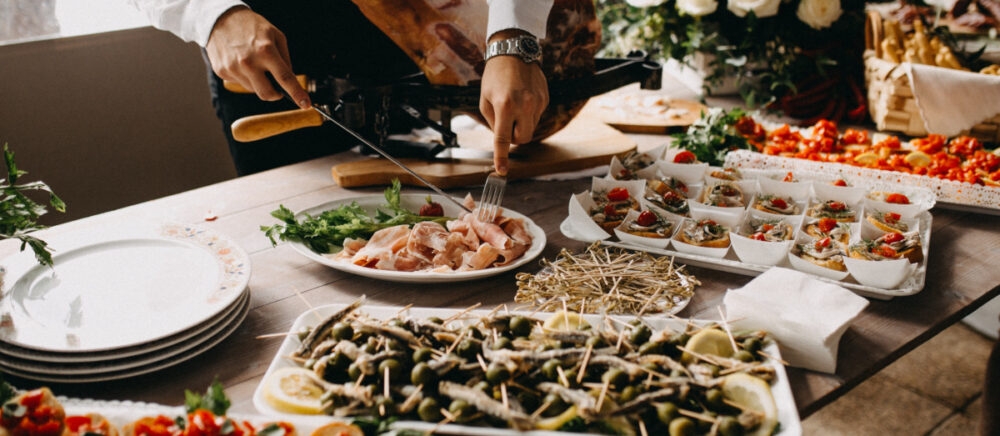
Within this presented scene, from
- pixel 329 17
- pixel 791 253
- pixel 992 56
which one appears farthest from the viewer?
pixel 992 56

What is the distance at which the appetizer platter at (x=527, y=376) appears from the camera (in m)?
1.12

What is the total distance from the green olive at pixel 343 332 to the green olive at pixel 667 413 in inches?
22.2

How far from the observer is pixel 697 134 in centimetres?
254

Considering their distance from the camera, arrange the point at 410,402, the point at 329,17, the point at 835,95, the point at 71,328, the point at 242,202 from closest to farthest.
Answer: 1. the point at 410,402
2. the point at 71,328
3. the point at 242,202
4. the point at 329,17
5. the point at 835,95

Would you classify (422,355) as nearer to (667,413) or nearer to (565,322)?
(565,322)

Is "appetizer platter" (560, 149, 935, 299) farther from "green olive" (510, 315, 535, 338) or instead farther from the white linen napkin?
the white linen napkin

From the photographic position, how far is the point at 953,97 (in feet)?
8.19

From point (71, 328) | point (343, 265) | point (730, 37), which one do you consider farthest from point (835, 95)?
point (71, 328)

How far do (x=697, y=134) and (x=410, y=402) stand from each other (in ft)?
5.70

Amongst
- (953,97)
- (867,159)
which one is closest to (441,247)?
(867,159)

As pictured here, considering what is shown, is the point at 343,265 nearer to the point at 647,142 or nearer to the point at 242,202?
the point at 242,202

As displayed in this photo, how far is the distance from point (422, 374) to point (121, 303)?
73cm

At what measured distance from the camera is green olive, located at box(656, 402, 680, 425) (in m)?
1.11

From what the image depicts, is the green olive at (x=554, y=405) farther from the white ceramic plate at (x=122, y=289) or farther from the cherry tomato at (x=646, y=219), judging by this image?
the cherry tomato at (x=646, y=219)
